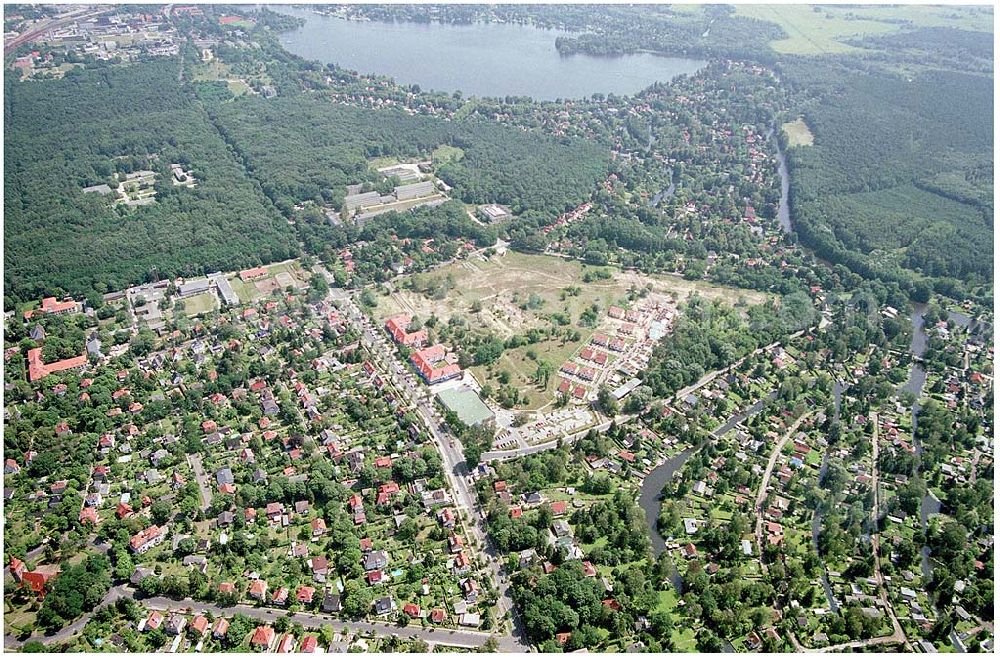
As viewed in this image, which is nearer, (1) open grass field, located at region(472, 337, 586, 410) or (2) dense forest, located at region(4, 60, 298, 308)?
(1) open grass field, located at region(472, 337, 586, 410)

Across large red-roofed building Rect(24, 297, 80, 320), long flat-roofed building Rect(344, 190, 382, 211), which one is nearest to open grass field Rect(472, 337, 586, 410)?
long flat-roofed building Rect(344, 190, 382, 211)

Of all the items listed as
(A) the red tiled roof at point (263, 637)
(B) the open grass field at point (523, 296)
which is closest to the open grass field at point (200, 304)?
(B) the open grass field at point (523, 296)

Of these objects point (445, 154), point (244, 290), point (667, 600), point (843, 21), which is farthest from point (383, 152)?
point (843, 21)

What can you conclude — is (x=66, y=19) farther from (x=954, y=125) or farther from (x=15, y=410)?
(x=954, y=125)

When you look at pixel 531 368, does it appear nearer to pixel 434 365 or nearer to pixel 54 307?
pixel 434 365

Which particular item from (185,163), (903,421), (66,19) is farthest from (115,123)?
(903,421)

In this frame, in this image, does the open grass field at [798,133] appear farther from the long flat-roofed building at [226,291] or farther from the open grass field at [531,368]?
the long flat-roofed building at [226,291]

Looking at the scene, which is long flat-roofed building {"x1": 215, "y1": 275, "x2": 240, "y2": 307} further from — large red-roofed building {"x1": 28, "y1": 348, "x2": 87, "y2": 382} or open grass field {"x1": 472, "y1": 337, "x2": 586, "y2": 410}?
open grass field {"x1": 472, "y1": 337, "x2": 586, "y2": 410}
